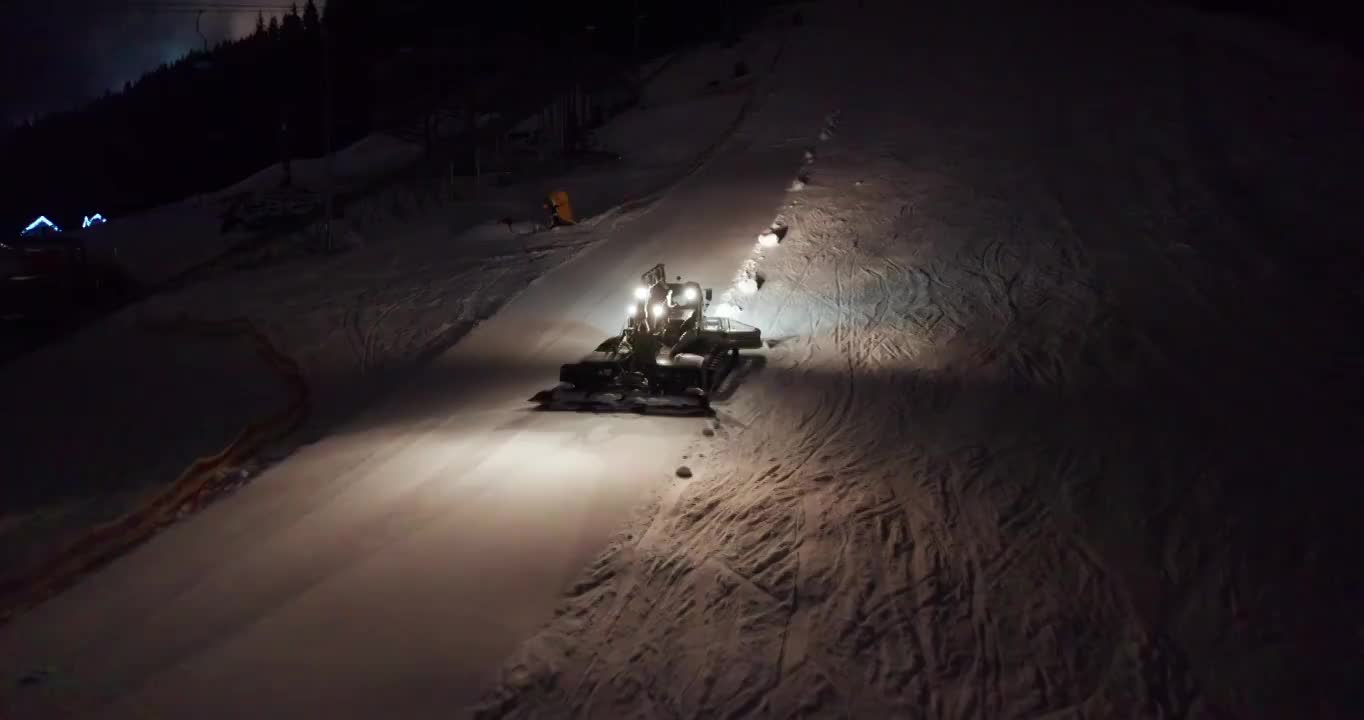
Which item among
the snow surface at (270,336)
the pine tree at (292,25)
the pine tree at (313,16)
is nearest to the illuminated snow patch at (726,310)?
the snow surface at (270,336)

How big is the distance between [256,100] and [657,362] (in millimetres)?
65151

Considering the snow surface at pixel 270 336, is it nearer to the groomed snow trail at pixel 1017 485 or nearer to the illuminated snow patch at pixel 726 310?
the illuminated snow patch at pixel 726 310

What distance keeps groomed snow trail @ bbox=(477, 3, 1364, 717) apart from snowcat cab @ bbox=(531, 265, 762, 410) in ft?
2.01

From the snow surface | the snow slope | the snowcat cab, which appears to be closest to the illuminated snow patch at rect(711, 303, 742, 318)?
the snowcat cab

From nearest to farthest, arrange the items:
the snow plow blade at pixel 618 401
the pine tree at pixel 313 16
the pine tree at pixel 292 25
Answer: the snow plow blade at pixel 618 401 < the pine tree at pixel 313 16 < the pine tree at pixel 292 25

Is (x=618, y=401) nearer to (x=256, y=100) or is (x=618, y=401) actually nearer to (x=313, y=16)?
(x=313, y=16)

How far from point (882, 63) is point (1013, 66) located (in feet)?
18.6

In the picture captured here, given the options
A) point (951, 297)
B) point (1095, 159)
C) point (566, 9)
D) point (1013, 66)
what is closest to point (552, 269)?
point (951, 297)

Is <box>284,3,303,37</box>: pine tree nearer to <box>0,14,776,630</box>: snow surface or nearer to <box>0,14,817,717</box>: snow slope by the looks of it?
<box>0,14,776,630</box>: snow surface

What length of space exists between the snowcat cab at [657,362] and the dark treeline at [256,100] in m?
27.6

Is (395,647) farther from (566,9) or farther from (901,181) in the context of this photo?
(566,9)

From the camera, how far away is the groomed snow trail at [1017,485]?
6.71 m

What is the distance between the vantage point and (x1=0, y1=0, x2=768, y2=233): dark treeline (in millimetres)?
52938

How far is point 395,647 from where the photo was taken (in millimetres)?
7230
